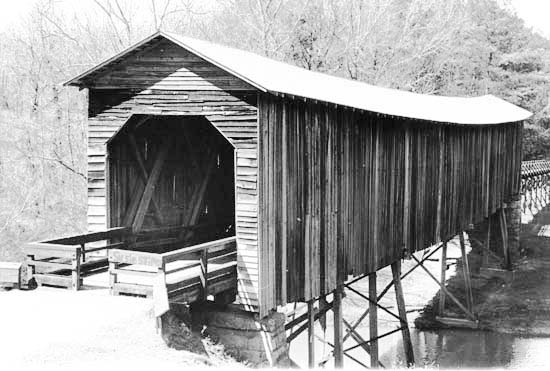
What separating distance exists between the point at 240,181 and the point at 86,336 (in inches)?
137

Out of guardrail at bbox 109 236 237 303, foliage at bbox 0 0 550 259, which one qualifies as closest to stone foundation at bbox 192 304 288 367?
guardrail at bbox 109 236 237 303

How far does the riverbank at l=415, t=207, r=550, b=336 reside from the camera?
22469mm

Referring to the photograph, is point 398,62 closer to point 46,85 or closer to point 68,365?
point 46,85

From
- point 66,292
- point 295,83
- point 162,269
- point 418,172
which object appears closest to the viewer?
point 162,269

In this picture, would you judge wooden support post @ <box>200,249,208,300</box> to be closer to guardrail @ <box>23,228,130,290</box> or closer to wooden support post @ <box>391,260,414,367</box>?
guardrail @ <box>23,228,130,290</box>

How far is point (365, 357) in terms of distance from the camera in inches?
830

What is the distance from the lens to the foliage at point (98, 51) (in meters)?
27.8

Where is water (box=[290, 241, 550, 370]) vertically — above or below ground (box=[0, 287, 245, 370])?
below

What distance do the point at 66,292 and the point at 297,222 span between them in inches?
Result: 162

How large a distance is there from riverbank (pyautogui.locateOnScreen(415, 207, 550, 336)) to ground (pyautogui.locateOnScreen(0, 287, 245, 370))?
14.5m

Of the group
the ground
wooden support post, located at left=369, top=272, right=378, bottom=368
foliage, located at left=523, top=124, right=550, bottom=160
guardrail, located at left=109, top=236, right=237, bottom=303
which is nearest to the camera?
the ground

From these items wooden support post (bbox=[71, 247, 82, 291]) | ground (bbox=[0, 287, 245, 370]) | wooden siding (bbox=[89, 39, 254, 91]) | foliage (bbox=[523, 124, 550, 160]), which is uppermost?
wooden siding (bbox=[89, 39, 254, 91])

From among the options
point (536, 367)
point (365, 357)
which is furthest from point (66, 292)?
point (536, 367)

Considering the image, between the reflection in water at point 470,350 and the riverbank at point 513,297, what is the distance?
0.59 meters
